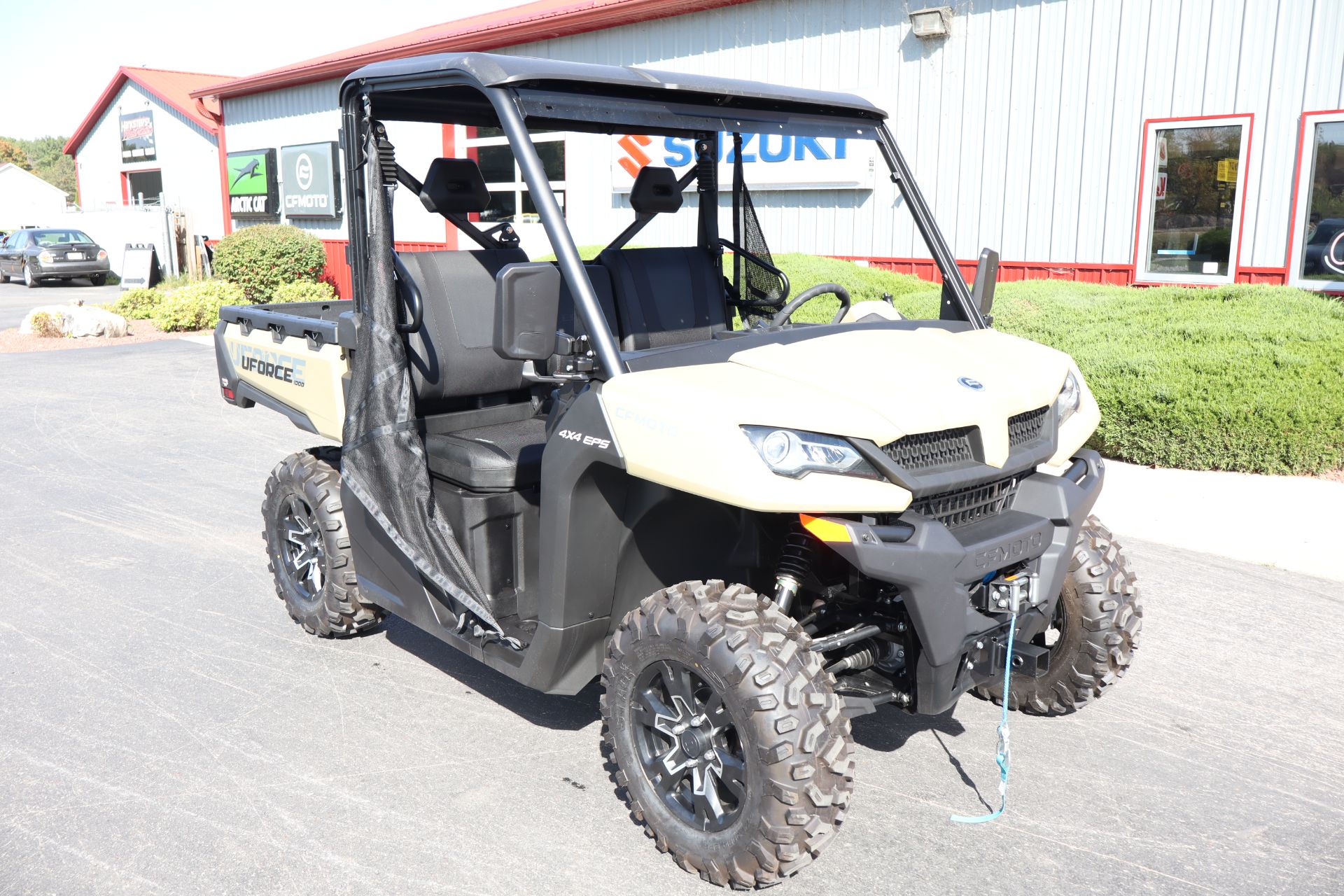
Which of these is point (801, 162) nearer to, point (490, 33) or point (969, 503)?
point (490, 33)

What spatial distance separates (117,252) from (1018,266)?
25484 mm

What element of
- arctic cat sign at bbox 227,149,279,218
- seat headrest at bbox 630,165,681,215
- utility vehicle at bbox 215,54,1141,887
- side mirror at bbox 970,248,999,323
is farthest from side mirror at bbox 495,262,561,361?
arctic cat sign at bbox 227,149,279,218

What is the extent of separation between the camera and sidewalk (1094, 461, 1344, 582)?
6.09 m

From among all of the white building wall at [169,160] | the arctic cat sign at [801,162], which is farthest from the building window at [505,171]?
the white building wall at [169,160]

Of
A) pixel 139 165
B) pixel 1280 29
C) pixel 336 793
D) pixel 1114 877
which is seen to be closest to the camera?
pixel 1114 877

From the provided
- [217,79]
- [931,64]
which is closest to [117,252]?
[217,79]

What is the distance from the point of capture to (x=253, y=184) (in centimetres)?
2388

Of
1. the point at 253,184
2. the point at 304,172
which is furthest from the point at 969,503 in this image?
the point at 253,184

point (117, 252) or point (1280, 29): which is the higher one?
point (1280, 29)

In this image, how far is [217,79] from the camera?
3409 centimetres

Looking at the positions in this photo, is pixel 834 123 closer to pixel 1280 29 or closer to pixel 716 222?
pixel 716 222

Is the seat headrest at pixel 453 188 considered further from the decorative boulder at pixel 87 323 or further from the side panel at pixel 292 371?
the decorative boulder at pixel 87 323

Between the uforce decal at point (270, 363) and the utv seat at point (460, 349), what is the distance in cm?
69

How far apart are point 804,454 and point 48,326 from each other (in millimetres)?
16720
